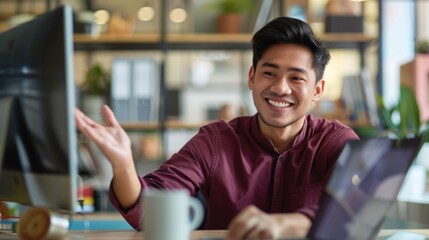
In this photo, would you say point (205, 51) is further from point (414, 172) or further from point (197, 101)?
point (197, 101)

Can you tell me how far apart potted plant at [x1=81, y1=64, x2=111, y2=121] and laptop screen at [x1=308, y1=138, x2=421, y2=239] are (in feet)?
9.16

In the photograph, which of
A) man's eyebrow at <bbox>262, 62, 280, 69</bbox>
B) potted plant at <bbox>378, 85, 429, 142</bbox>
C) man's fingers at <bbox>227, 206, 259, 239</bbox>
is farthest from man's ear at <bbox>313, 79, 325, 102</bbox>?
potted plant at <bbox>378, 85, 429, 142</bbox>

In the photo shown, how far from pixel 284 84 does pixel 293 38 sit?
13 centimetres

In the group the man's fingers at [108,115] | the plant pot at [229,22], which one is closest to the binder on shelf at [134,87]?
the plant pot at [229,22]

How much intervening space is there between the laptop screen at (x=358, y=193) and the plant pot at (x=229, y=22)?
2.81 meters

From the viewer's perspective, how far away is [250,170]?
171 cm

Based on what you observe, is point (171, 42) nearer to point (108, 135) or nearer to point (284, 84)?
point (284, 84)

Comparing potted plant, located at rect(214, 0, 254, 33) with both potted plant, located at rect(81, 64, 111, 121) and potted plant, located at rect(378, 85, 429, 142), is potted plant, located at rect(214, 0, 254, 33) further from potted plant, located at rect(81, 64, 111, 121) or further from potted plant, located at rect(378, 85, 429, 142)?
potted plant, located at rect(378, 85, 429, 142)

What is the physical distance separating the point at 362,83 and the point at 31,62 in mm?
2682

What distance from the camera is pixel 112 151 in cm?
124

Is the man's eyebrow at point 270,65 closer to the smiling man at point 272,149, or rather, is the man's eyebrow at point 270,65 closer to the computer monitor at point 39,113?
the smiling man at point 272,149

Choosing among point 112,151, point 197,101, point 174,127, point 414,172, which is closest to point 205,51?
point 174,127

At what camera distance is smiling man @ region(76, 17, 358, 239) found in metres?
1.66

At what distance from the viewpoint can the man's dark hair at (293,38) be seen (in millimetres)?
1676
